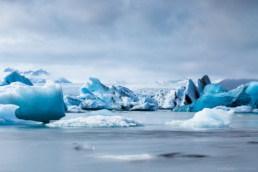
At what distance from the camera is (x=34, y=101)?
55.1ft

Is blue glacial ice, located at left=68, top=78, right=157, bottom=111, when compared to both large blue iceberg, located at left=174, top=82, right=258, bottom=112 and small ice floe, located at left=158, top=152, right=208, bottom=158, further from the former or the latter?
small ice floe, located at left=158, top=152, right=208, bottom=158

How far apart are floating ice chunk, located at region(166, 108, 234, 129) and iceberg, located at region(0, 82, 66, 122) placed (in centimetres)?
568

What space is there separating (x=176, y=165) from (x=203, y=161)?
2.03ft

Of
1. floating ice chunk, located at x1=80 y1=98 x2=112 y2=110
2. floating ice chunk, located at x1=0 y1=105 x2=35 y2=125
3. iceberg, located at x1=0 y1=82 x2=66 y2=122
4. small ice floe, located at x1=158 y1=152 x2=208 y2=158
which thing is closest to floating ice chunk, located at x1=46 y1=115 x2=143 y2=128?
floating ice chunk, located at x1=0 y1=105 x2=35 y2=125

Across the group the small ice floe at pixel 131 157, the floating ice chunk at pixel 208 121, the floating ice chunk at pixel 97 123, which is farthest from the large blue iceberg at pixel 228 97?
the small ice floe at pixel 131 157

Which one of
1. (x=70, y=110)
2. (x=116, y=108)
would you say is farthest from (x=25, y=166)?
(x=116, y=108)

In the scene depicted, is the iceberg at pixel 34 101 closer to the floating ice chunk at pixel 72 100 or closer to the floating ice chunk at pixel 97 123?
the floating ice chunk at pixel 97 123

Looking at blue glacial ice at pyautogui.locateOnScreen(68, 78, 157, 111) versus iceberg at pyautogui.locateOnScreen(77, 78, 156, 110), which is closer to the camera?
blue glacial ice at pyautogui.locateOnScreen(68, 78, 157, 111)

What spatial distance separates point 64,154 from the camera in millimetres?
6504

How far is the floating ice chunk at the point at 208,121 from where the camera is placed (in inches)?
607

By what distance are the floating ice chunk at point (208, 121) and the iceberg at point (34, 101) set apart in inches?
224

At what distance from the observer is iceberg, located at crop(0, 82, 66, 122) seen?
1673cm

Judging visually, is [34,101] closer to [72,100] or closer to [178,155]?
[178,155]

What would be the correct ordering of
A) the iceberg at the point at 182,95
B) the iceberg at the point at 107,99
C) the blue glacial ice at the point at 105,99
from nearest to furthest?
the iceberg at the point at 182,95 → the blue glacial ice at the point at 105,99 → the iceberg at the point at 107,99
